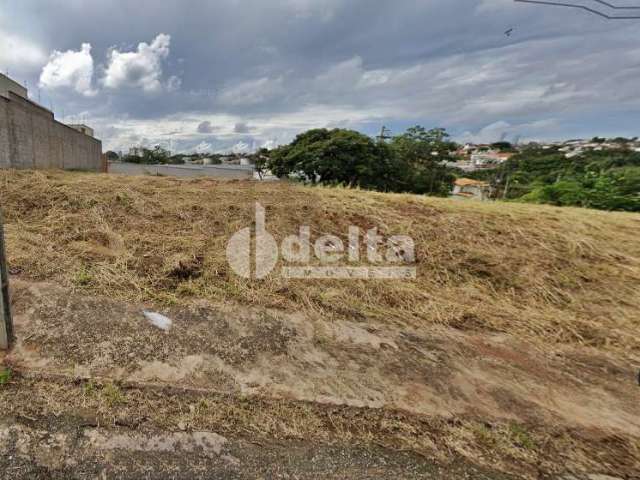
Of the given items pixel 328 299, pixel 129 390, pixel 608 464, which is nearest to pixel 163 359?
pixel 129 390

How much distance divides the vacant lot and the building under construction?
6.06 metres

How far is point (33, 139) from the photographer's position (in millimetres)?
8852

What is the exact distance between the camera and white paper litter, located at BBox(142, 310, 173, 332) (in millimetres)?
1973

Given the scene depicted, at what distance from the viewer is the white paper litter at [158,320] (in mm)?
1973

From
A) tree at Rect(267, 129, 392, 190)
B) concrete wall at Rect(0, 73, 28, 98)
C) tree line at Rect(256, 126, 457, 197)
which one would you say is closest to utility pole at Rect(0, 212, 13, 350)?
tree line at Rect(256, 126, 457, 197)

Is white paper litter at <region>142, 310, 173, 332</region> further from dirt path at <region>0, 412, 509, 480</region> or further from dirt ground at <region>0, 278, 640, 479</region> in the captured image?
dirt path at <region>0, 412, 509, 480</region>

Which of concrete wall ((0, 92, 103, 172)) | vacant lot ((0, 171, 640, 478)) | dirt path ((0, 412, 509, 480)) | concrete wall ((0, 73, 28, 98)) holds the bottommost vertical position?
dirt path ((0, 412, 509, 480))

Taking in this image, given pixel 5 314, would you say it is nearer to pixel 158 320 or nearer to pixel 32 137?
pixel 158 320

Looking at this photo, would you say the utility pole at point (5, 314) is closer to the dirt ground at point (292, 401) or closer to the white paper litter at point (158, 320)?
the dirt ground at point (292, 401)

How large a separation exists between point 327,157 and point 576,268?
43.3ft

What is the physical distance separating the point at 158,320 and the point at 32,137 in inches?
438

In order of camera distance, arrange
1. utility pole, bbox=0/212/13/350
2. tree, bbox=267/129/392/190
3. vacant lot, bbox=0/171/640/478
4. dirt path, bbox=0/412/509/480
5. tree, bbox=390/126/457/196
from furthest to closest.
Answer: tree, bbox=390/126/457/196
tree, bbox=267/129/392/190
utility pole, bbox=0/212/13/350
vacant lot, bbox=0/171/640/478
dirt path, bbox=0/412/509/480

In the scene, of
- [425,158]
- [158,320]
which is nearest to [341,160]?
[425,158]

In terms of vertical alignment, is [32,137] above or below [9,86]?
below
